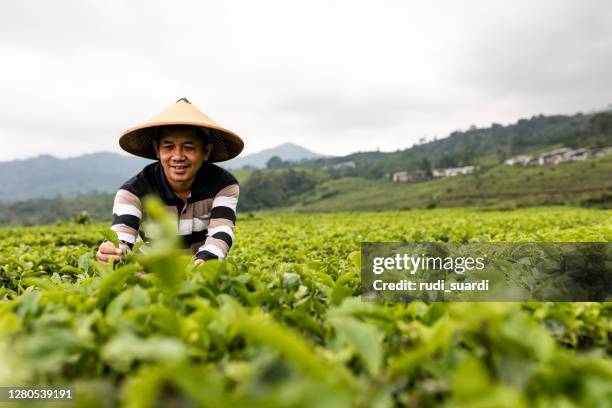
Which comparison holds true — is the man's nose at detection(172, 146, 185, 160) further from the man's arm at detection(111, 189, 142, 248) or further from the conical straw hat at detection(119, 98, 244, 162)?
the man's arm at detection(111, 189, 142, 248)

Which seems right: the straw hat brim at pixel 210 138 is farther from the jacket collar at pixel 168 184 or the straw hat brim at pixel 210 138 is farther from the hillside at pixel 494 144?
the hillside at pixel 494 144

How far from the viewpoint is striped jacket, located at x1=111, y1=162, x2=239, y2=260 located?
125 inches

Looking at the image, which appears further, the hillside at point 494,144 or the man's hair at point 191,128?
the hillside at point 494,144

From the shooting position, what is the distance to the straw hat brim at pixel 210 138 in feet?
10.9

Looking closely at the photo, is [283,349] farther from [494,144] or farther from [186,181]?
[494,144]

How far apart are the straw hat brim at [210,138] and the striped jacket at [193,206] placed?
21cm

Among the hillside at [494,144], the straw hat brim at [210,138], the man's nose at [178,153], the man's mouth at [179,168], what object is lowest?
the man's mouth at [179,168]

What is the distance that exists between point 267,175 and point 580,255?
92.6m

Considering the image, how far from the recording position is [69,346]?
0.96 m

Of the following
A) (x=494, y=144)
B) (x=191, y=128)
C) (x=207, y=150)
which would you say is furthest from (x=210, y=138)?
(x=494, y=144)

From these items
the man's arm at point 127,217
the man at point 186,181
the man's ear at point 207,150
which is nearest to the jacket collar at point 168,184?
the man at point 186,181

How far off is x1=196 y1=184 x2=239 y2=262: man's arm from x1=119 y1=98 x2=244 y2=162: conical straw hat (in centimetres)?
40

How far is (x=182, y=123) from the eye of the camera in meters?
2.99

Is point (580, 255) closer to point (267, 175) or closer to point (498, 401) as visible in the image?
point (498, 401)
